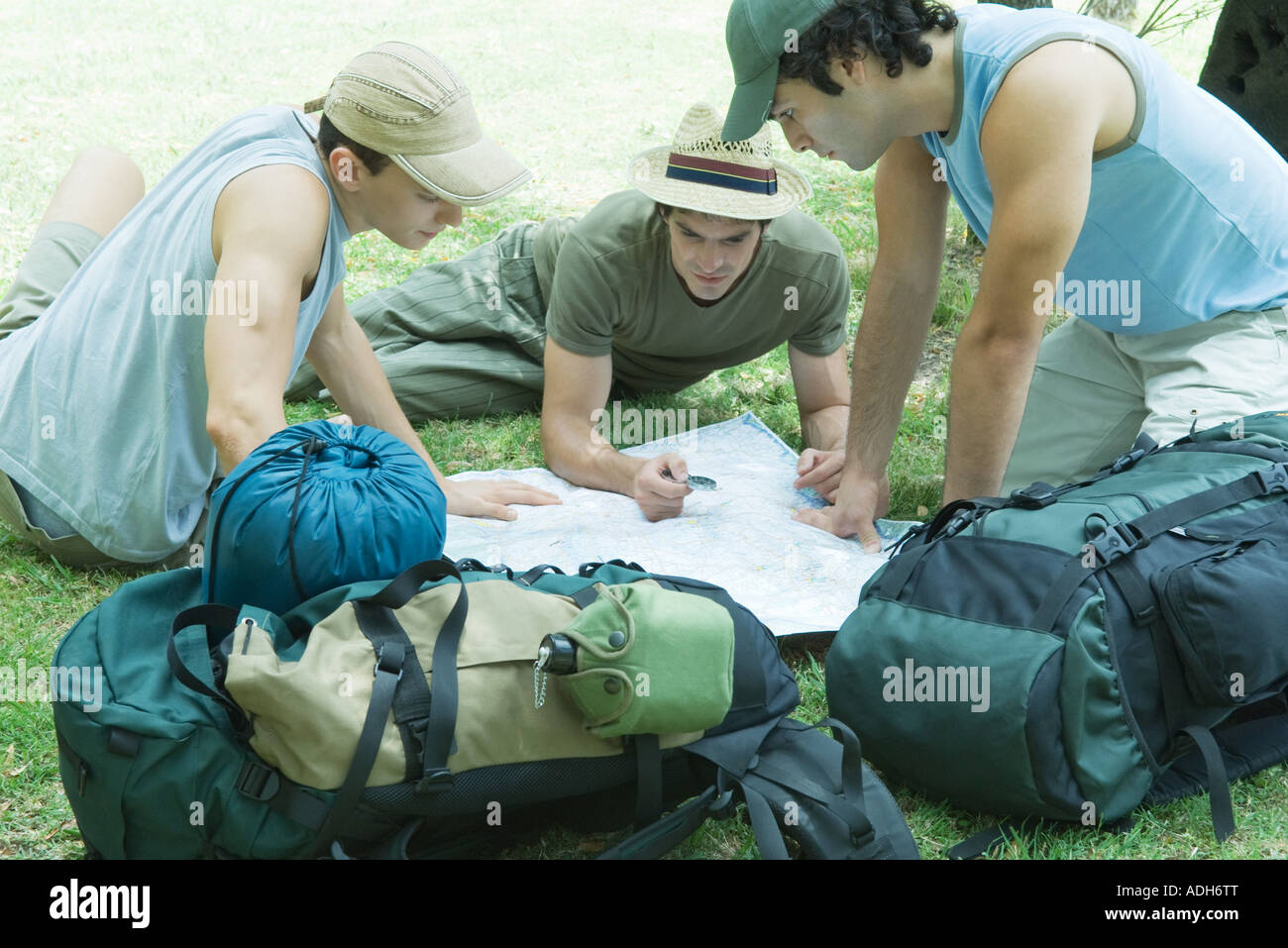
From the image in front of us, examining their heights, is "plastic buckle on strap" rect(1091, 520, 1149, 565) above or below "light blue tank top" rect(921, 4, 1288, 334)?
below

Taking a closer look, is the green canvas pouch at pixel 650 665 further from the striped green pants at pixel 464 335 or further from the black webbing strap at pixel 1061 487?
the striped green pants at pixel 464 335

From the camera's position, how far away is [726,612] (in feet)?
6.79

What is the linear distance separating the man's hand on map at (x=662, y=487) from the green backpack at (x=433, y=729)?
1218 millimetres

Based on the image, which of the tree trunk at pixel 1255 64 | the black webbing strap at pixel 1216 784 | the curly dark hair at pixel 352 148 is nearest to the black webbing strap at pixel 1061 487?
the black webbing strap at pixel 1216 784

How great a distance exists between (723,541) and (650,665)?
137cm

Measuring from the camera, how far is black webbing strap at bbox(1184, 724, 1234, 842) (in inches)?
83.7

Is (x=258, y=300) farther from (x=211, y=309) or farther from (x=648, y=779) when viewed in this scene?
(x=648, y=779)

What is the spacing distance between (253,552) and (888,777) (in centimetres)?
127

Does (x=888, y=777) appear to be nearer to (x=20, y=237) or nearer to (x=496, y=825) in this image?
(x=496, y=825)

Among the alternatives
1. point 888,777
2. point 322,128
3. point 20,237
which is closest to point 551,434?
point 322,128

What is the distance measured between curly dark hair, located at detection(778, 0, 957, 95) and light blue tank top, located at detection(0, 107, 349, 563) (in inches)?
44.8

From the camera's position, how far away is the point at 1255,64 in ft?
15.1

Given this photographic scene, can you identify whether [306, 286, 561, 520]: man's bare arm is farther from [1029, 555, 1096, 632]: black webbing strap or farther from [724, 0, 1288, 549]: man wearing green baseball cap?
[1029, 555, 1096, 632]: black webbing strap

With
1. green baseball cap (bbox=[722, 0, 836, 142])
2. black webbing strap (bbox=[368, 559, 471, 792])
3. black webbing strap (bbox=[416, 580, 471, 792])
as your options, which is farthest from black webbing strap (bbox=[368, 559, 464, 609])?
green baseball cap (bbox=[722, 0, 836, 142])
